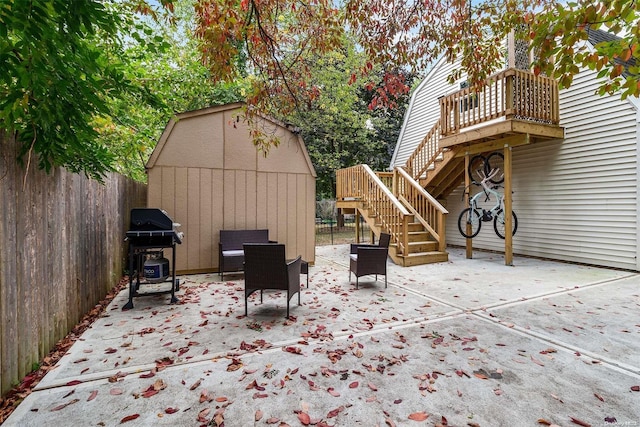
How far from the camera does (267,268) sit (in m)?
3.62

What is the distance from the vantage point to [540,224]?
24.3 ft

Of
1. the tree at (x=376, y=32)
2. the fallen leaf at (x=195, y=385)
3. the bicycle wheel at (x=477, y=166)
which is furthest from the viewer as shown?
the bicycle wheel at (x=477, y=166)

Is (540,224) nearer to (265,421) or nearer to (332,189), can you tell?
(265,421)

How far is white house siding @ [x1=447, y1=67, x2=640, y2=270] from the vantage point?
→ 19.5 ft

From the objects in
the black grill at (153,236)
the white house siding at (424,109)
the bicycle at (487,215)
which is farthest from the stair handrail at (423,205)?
the black grill at (153,236)

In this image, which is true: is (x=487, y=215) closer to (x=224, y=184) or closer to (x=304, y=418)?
(x=224, y=184)

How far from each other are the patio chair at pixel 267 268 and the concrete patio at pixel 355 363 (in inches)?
15.0

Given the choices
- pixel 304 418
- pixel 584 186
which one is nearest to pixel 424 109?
pixel 584 186

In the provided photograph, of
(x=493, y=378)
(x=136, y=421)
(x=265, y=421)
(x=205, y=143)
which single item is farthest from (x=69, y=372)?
(x=205, y=143)

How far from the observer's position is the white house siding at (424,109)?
10.2 metres

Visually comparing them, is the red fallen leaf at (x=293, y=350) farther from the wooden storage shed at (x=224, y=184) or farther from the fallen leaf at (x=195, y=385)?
the wooden storage shed at (x=224, y=184)

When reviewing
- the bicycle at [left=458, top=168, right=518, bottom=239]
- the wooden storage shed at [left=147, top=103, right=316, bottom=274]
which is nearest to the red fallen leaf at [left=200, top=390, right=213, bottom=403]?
the wooden storage shed at [left=147, top=103, right=316, bottom=274]

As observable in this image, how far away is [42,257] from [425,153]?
8917mm

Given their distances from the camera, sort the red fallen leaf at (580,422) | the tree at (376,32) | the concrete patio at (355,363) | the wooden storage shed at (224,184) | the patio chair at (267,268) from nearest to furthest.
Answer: the red fallen leaf at (580,422), the concrete patio at (355,363), the tree at (376,32), the patio chair at (267,268), the wooden storage shed at (224,184)
